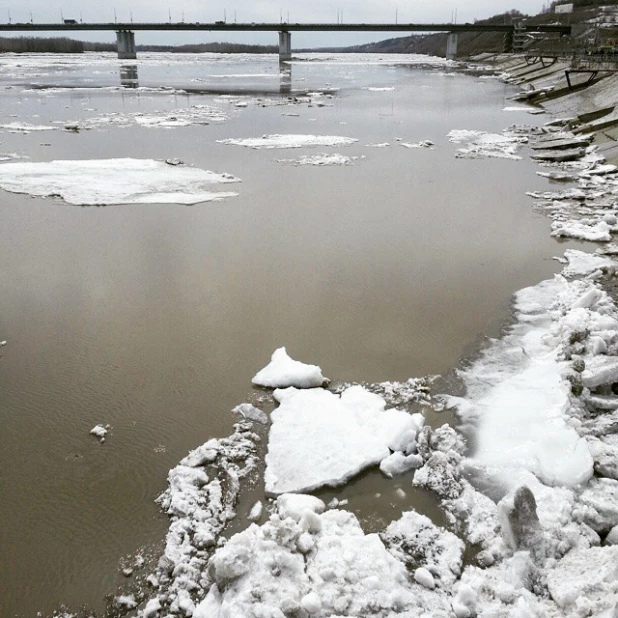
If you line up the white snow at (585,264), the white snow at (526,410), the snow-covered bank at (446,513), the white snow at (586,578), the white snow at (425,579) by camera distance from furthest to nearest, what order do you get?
the white snow at (585,264)
the white snow at (526,410)
the white snow at (425,579)
the snow-covered bank at (446,513)
the white snow at (586,578)

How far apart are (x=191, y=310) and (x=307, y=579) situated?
12.5 ft

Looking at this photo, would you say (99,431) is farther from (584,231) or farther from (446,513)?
(584,231)

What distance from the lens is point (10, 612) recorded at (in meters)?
2.79

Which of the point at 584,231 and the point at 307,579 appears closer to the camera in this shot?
the point at 307,579

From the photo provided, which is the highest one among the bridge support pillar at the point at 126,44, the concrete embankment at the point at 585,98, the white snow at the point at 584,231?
the bridge support pillar at the point at 126,44

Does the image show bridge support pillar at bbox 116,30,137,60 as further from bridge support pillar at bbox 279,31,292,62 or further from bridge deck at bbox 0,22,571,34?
bridge support pillar at bbox 279,31,292,62

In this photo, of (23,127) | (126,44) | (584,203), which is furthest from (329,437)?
(126,44)

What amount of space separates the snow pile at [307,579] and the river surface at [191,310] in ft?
2.26

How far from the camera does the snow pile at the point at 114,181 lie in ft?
33.7

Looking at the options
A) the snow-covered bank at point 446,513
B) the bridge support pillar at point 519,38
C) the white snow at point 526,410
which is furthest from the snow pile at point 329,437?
the bridge support pillar at point 519,38

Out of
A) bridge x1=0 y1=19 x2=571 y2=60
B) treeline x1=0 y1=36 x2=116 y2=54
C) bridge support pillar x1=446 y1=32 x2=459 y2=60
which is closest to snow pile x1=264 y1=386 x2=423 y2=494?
bridge x1=0 y1=19 x2=571 y2=60

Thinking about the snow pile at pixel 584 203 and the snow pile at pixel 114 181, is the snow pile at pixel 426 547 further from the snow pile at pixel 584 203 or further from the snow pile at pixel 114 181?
the snow pile at pixel 114 181

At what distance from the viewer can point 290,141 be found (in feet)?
53.4

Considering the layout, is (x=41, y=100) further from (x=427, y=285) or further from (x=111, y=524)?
(x=111, y=524)
